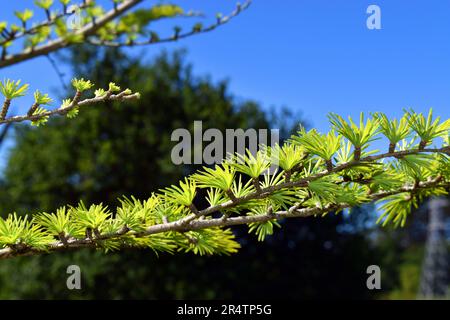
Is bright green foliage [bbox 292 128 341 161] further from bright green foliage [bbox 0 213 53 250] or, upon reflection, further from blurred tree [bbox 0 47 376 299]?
blurred tree [bbox 0 47 376 299]

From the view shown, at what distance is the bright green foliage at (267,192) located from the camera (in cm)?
121

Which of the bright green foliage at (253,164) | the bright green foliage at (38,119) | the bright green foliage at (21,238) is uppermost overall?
the bright green foliage at (38,119)

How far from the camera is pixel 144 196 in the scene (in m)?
7.55

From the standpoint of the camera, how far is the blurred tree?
7160mm

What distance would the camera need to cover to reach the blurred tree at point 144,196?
23.5 ft

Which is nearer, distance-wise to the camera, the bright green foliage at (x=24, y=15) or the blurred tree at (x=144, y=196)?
the bright green foliage at (x=24, y=15)

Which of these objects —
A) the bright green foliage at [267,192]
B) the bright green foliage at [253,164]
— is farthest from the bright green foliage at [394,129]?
the bright green foliage at [253,164]

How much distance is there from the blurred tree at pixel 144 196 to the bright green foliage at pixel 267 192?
5681 millimetres

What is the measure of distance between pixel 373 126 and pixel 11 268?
24.2 ft

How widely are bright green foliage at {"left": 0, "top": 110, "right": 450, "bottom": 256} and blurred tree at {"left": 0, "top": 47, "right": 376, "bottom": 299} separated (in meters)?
5.68

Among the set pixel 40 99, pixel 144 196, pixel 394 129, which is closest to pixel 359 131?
pixel 394 129

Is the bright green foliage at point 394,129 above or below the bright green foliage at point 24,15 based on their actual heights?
below

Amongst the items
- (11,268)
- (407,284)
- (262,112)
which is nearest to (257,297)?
(262,112)

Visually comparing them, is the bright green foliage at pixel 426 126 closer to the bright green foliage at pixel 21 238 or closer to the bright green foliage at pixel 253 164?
the bright green foliage at pixel 253 164
